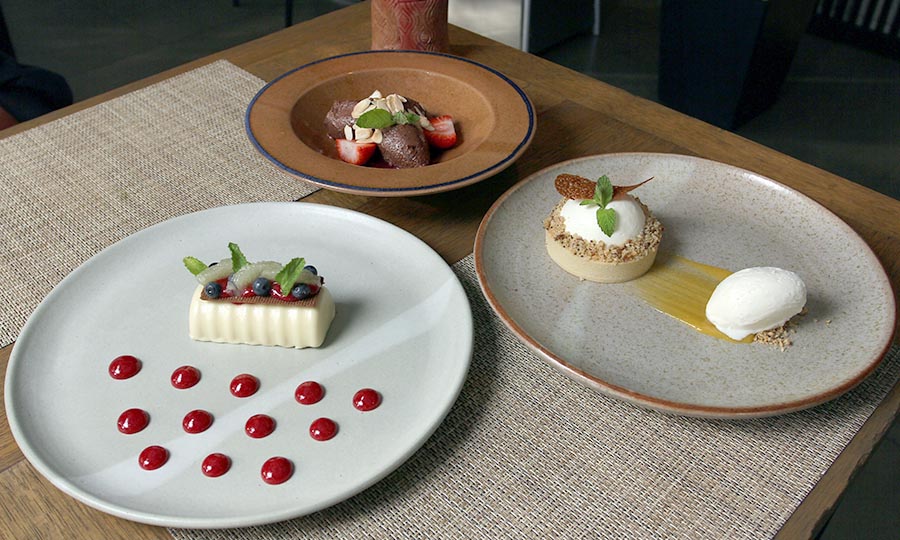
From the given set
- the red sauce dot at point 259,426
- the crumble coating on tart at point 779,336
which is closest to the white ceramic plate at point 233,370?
the red sauce dot at point 259,426

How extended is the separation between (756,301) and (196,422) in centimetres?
60

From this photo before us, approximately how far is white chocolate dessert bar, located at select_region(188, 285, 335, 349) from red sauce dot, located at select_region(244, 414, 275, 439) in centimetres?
10

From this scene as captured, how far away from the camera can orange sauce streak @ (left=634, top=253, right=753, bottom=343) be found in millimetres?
919

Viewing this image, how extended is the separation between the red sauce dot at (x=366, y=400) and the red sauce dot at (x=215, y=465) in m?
0.14

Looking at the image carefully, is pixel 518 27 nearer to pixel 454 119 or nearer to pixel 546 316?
pixel 454 119

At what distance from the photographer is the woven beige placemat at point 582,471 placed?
0.70 meters

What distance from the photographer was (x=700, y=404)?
780mm

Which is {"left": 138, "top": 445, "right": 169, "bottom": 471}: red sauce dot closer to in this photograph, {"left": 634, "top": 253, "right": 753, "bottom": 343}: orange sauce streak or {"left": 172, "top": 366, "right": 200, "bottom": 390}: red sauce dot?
{"left": 172, "top": 366, "right": 200, "bottom": 390}: red sauce dot

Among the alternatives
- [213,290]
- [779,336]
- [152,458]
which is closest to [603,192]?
[779,336]

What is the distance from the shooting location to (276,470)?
0.72 m

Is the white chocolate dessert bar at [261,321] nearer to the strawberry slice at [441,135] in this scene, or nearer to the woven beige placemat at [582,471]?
the woven beige placemat at [582,471]

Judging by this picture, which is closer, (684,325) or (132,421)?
(132,421)

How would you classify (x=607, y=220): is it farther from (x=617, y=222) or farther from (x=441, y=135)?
(x=441, y=135)

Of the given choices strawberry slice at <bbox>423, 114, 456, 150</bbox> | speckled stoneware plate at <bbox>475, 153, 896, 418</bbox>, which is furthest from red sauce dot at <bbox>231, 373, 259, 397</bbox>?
strawberry slice at <bbox>423, 114, 456, 150</bbox>
